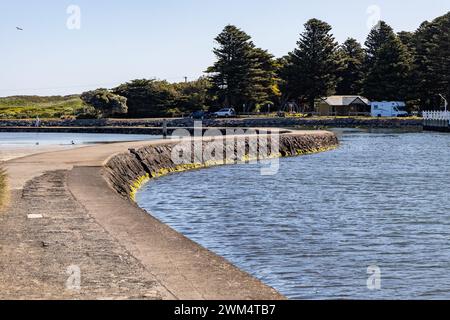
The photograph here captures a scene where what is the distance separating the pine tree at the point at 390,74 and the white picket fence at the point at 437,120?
33.6 feet

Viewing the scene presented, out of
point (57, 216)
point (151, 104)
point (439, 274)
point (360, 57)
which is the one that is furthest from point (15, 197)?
point (360, 57)

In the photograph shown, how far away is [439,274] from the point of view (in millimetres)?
14453

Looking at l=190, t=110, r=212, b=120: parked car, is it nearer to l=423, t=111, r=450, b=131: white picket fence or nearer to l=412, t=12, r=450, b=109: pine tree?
l=412, t=12, r=450, b=109: pine tree

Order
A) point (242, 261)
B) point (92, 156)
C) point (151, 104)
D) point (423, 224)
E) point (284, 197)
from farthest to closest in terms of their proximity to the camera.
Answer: point (151, 104) < point (92, 156) < point (284, 197) < point (423, 224) < point (242, 261)

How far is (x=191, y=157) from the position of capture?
45031 millimetres

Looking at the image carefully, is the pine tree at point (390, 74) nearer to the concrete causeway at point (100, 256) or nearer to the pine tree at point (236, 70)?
the pine tree at point (236, 70)

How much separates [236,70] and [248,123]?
417 inches

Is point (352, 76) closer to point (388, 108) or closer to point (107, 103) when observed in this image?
point (388, 108)

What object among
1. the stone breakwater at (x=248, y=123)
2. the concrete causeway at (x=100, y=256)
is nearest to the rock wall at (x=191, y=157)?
the concrete causeway at (x=100, y=256)

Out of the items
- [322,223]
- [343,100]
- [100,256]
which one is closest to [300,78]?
[343,100]

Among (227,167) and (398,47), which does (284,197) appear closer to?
(227,167)

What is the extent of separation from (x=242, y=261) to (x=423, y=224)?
7.18 m

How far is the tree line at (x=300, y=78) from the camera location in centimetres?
11675

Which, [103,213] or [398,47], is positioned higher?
[398,47]
